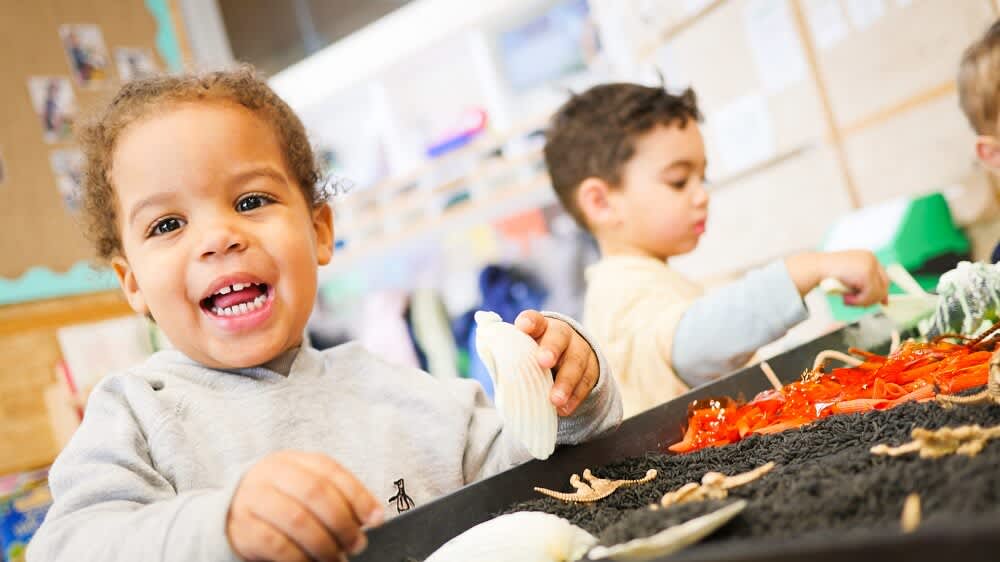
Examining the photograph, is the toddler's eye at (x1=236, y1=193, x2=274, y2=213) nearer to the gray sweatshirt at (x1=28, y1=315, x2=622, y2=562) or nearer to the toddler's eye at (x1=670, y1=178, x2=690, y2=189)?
the gray sweatshirt at (x1=28, y1=315, x2=622, y2=562)

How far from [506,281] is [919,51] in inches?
56.9

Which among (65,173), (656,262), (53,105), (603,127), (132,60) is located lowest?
(656,262)

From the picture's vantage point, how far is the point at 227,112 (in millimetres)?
774

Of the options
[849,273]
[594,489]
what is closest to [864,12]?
[849,273]

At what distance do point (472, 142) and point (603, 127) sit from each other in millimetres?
1507

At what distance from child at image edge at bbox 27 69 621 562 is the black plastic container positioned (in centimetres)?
4

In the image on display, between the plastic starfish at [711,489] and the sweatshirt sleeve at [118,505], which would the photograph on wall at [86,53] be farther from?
the plastic starfish at [711,489]

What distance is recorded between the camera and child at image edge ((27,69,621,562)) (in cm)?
65

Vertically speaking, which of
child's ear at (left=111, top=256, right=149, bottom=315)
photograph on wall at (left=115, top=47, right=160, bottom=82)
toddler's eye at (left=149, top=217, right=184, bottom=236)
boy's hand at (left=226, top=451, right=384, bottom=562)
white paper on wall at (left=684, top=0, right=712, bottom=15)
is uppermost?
photograph on wall at (left=115, top=47, right=160, bottom=82)

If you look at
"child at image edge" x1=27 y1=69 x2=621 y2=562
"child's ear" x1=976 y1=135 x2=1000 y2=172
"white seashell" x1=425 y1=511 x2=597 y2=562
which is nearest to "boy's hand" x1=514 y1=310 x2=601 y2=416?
"child at image edge" x1=27 y1=69 x2=621 y2=562

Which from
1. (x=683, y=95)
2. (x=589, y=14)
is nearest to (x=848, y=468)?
(x=683, y=95)

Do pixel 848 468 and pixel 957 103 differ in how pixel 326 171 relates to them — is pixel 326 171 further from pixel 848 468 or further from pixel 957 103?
pixel 957 103

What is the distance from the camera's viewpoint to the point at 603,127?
1438 millimetres

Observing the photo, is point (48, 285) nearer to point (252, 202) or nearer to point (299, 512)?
point (252, 202)
